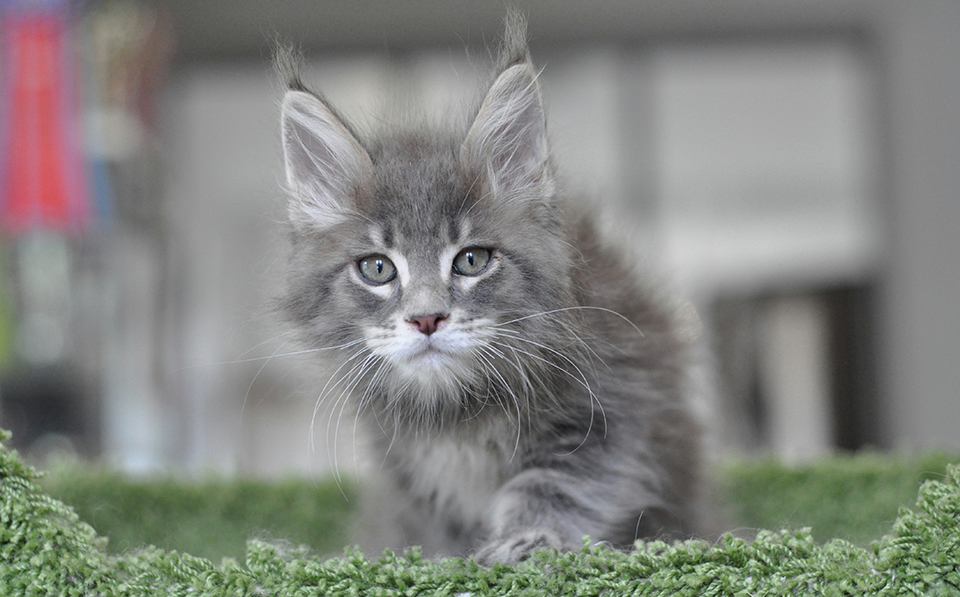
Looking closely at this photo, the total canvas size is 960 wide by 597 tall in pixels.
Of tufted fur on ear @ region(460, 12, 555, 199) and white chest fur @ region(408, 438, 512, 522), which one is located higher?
tufted fur on ear @ region(460, 12, 555, 199)

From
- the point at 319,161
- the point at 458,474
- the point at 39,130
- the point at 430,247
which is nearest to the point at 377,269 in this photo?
the point at 430,247

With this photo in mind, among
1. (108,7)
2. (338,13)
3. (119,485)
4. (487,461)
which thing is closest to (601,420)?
(487,461)

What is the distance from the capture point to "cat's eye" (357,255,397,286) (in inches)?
46.9

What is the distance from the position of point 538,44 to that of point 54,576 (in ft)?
14.1

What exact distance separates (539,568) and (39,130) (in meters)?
2.75

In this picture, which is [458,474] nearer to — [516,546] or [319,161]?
[516,546]

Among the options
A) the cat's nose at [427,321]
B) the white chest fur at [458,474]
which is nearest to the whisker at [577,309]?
the cat's nose at [427,321]

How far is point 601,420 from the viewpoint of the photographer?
1233 mm

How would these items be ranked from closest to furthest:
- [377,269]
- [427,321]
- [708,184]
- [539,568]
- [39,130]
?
[539,568]
[427,321]
[377,269]
[39,130]
[708,184]

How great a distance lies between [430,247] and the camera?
1158 mm

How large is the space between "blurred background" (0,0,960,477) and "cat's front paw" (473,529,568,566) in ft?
9.69

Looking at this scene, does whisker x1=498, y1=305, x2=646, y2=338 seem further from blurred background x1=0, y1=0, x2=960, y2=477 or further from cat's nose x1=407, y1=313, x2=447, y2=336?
blurred background x1=0, y1=0, x2=960, y2=477

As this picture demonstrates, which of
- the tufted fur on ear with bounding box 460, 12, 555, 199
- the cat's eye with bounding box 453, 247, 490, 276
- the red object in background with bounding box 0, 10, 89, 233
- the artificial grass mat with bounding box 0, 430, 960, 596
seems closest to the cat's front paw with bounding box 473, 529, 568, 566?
the artificial grass mat with bounding box 0, 430, 960, 596

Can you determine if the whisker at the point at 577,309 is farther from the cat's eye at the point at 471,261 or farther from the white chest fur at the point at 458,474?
the white chest fur at the point at 458,474
